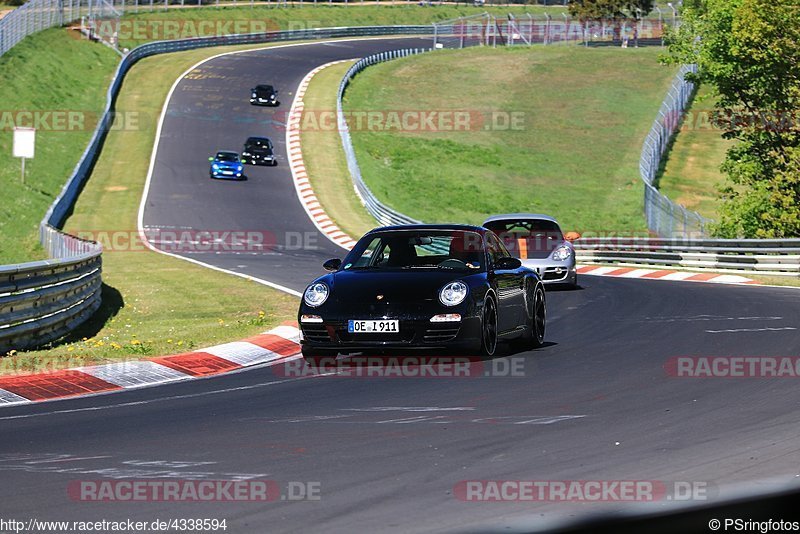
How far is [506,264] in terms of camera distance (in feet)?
43.1

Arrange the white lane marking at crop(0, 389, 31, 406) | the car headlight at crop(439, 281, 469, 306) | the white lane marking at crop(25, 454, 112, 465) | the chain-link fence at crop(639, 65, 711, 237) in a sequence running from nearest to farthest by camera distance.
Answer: the white lane marking at crop(25, 454, 112, 465)
the white lane marking at crop(0, 389, 31, 406)
the car headlight at crop(439, 281, 469, 306)
the chain-link fence at crop(639, 65, 711, 237)

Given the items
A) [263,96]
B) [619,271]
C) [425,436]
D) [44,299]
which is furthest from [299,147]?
[425,436]

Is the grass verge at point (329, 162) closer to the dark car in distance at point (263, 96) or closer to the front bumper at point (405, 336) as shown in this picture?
the dark car in distance at point (263, 96)

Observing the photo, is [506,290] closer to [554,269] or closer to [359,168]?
[554,269]

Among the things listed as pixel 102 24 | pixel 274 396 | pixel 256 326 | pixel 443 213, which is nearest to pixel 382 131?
pixel 443 213

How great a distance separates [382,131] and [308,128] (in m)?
4.56

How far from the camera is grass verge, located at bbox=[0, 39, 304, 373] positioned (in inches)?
522

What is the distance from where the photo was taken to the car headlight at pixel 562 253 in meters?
22.7

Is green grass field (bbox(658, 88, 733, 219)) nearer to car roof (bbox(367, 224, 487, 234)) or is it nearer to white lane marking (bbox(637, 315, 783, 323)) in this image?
white lane marking (bbox(637, 315, 783, 323))

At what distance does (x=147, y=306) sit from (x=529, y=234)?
24.0ft

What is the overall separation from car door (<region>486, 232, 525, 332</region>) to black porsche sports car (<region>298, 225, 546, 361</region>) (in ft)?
0.03

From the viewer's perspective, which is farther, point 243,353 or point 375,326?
point 243,353

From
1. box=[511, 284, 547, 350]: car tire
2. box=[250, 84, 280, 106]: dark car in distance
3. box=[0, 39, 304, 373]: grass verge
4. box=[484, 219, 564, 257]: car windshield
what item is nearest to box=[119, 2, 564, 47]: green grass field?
box=[250, 84, 280, 106]: dark car in distance

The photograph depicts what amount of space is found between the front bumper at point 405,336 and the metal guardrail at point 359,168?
27.1 m
